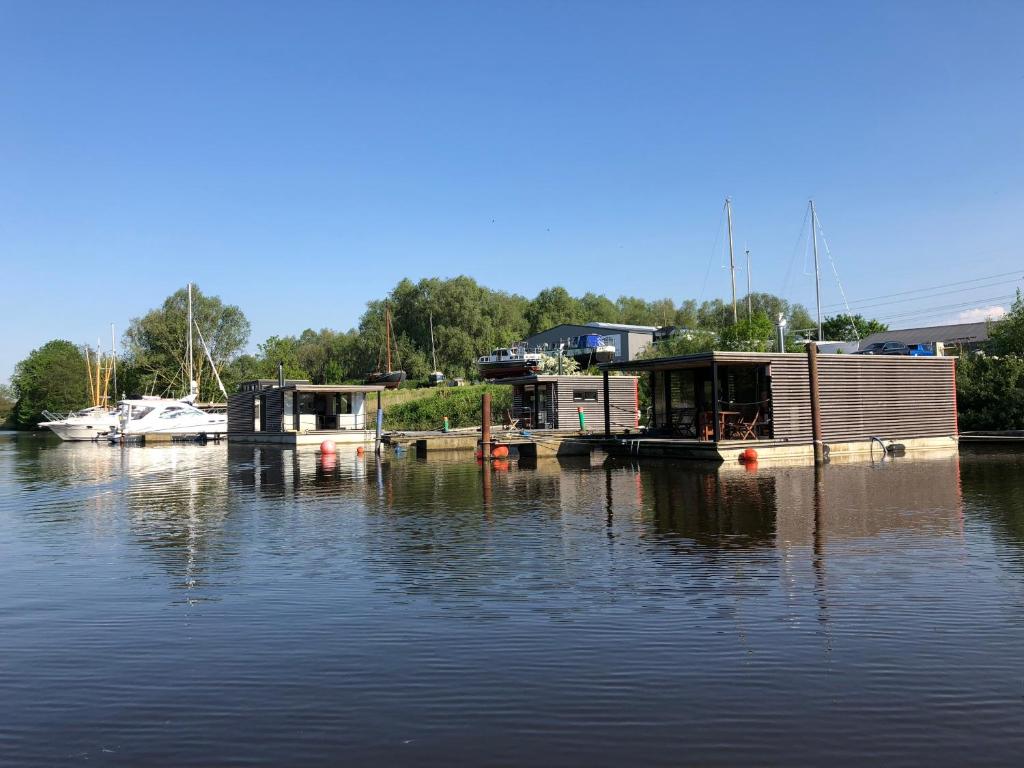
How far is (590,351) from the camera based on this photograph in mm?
61844

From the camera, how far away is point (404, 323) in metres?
80.4

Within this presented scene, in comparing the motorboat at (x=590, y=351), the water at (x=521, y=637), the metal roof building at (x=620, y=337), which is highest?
the metal roof building at (x=620, y=337)

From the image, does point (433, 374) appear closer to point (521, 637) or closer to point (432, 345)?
point (432, 345)

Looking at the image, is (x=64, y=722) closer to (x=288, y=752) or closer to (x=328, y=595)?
(x=288, y=752)

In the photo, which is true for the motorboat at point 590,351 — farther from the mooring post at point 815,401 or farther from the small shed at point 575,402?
the mooring post at point 815,401

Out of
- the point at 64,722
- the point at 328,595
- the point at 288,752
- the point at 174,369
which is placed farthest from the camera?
the point at 174,369

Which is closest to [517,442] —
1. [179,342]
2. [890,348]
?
[890,348]

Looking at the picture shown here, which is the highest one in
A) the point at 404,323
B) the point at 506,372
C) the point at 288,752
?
the point at 404,323

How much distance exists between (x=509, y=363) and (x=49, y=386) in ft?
187

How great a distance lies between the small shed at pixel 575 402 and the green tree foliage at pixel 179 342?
4430 centimetres

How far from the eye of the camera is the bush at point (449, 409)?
51.4 meters

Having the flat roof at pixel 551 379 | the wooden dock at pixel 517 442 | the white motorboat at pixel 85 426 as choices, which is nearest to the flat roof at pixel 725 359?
the wooden dock at pixel 517 442

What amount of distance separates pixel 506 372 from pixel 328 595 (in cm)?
5123

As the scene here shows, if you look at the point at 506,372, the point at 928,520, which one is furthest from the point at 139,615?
the point at 506,372
